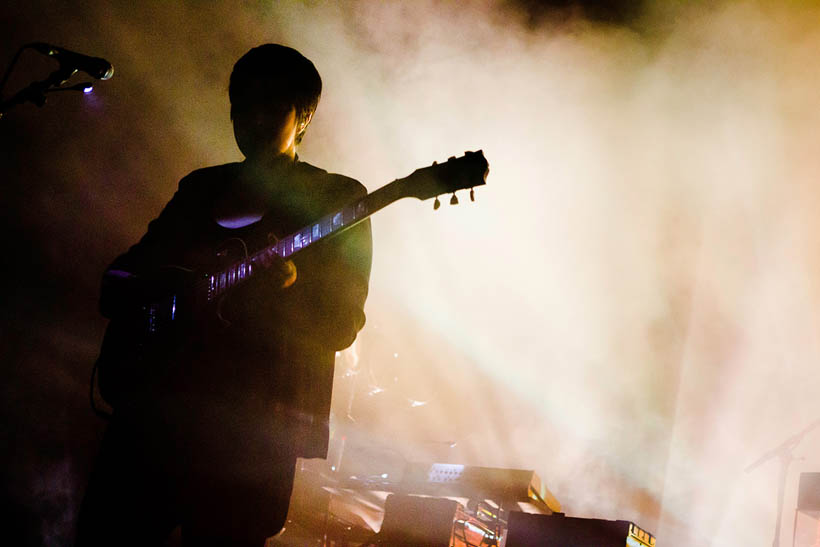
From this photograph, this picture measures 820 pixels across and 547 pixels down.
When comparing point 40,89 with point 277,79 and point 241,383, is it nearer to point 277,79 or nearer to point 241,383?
point 277,79

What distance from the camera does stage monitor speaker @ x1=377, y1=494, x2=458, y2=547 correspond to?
4.25 meters

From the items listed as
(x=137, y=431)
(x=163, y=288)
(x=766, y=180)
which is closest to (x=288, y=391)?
(x=137, y=431)

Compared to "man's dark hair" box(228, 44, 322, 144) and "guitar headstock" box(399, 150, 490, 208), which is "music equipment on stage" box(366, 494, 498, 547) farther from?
"man's dark hair" box(228, 44, 322, 144)

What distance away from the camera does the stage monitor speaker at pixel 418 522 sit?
14.0 feet

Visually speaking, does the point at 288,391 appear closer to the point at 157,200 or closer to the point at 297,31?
the point at 157,200

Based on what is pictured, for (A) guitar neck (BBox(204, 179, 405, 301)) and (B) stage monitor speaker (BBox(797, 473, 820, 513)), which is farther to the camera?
(B) stage monitor speaker (BBox(797, 473, 820, 513))

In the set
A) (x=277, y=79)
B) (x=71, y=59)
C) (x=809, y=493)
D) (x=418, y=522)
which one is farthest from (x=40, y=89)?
(x=809, y=493)

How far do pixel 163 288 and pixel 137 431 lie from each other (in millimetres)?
367

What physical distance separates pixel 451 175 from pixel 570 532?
2.83m

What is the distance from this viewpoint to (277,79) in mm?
1577

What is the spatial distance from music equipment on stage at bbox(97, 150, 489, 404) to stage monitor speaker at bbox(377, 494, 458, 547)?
3.29m

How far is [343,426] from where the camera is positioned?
18.9 feet

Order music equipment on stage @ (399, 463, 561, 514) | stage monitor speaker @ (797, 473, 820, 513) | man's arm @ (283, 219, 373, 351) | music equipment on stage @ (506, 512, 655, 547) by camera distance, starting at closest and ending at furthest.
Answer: man's arm @ (283, 219, 373, 351) → music equipment on stage @ (506, 512, 655, 547) → music equipment on stage @ (399, 463, 561, 514) → stage monitor speaker @ (797, 473, 820, 513)

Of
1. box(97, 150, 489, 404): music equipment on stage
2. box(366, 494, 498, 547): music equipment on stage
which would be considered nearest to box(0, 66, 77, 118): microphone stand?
box(97, 150, 489, 404): music equipment on stage
